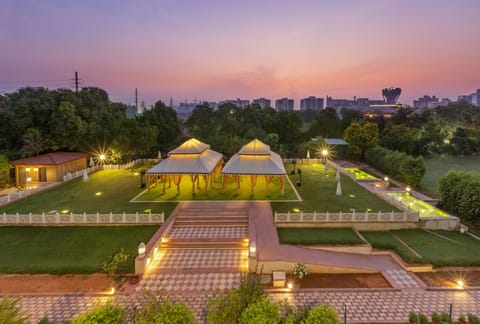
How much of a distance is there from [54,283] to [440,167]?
1512 inches

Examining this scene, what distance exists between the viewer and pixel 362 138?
31.4m

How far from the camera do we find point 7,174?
20500 mm

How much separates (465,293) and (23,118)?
3127 cm

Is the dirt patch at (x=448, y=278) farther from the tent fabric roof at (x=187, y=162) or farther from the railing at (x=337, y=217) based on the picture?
the tent fabric roof at (x=187, y=162)

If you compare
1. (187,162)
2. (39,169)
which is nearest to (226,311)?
(187,162)

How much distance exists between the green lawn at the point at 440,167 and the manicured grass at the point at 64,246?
67.7ft

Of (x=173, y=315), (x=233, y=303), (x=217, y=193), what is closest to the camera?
(x=173, y=315)

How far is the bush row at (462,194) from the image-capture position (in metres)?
13.7

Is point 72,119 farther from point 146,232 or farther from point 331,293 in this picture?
point 331,293

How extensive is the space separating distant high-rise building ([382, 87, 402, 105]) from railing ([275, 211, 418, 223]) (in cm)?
14854

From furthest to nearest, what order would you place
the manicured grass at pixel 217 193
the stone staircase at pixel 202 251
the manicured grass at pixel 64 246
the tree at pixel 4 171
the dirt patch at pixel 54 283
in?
the tree at pixel 4 171, the manicured grass at pixel 217 193, the manicured grass at pixel 64 246, the stone staircase at pixel 202 251, the dirt patch at pixel 54 283

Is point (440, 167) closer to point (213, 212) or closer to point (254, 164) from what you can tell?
point (254, 164)

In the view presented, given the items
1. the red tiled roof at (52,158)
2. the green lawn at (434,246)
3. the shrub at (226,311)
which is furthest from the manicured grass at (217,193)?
the shrub at (226,311)

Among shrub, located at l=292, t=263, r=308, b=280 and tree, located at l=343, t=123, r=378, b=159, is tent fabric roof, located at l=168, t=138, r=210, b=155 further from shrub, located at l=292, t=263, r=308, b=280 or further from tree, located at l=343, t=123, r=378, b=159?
tree, located at l=343, t=123, r=378, b=159
